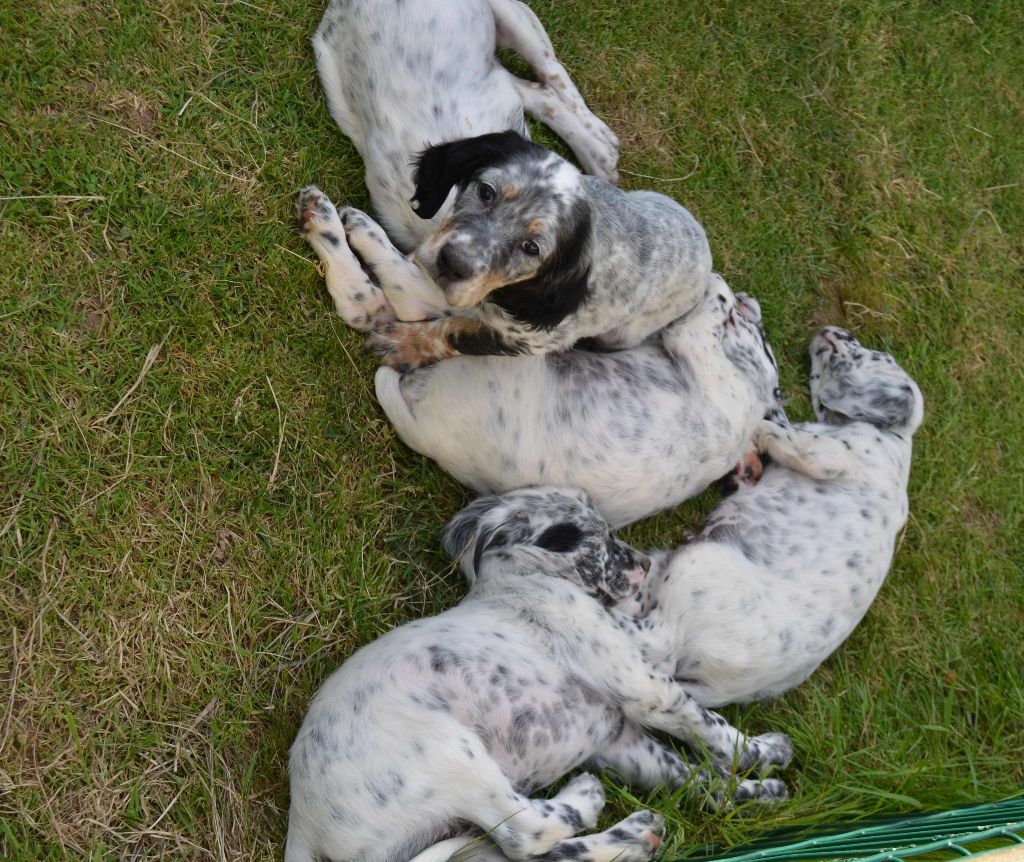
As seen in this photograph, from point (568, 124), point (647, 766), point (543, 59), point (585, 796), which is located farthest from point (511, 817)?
point (543, 59)

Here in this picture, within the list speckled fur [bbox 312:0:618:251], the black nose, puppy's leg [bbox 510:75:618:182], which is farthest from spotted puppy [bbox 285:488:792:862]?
puppy's leg [bbox 510:75:618:182]

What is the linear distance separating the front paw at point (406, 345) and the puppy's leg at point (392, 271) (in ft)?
0.20

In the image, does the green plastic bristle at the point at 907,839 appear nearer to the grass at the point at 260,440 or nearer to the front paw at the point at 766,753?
the grass at the point at 260,440

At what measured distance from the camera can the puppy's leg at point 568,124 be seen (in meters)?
4.18

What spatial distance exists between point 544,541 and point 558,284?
0.90 meters

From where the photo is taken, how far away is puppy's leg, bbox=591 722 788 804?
3.61 metres

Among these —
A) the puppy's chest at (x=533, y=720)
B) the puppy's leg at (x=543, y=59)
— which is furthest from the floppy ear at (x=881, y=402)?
the puppy's chest at (x=533, y=720)

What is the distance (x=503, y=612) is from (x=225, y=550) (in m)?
1.00

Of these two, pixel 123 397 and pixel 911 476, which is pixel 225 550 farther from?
pixel 911 476

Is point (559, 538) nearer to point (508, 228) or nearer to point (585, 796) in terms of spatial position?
point (585, 796)

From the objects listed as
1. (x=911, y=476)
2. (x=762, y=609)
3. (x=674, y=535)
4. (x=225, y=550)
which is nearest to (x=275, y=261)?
(x=225, y=550)

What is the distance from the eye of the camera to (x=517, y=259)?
118 inches

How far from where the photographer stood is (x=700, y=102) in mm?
4602

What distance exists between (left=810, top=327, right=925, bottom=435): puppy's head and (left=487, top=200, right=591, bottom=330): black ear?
1.68 metres
